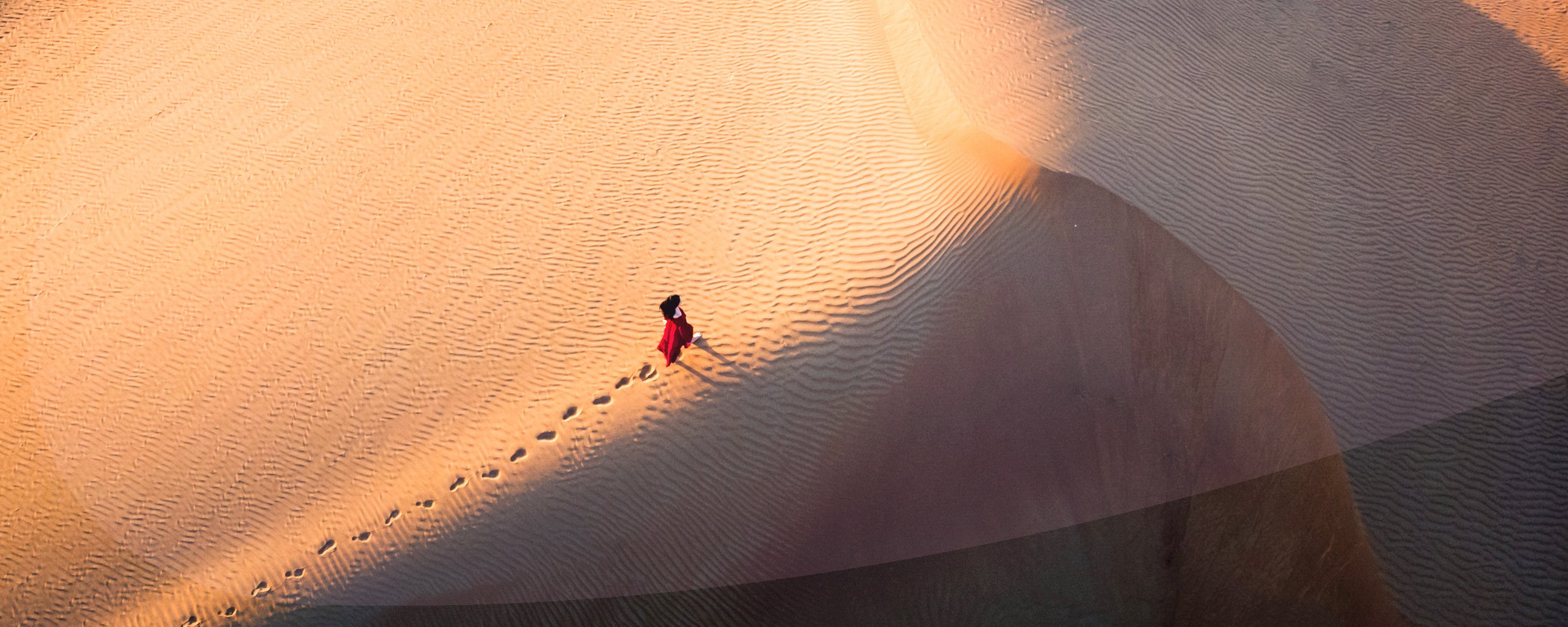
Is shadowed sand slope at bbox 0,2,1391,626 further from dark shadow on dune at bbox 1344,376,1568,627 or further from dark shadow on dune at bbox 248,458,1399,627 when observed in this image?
dark shadow on dune at bbox 1344,376,1568,627

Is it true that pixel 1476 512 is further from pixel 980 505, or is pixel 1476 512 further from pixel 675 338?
pixel 675 338

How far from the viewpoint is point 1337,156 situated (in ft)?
23.9

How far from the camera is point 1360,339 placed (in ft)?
20.7

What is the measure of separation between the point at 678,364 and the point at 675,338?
0.98ft

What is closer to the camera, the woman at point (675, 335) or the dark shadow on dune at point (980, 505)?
the dark shadow on dune at point (980, 505)

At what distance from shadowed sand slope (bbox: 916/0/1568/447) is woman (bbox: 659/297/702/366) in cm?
301

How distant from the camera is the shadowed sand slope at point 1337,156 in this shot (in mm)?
6320

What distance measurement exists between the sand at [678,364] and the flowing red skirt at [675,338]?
0.19 m

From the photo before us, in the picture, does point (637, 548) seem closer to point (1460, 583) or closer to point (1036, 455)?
point (1036, 455)

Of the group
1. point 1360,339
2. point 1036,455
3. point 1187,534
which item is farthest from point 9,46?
point 1360,339

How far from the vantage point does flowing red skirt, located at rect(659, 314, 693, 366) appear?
5.96 metres

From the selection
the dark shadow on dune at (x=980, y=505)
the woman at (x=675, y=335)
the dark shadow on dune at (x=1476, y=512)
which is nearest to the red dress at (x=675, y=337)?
the woman at (x=675, y=335)

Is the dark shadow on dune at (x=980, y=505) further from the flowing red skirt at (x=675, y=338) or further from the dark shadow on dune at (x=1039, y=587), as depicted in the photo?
the flowing red skirt at (x=675, y=338)

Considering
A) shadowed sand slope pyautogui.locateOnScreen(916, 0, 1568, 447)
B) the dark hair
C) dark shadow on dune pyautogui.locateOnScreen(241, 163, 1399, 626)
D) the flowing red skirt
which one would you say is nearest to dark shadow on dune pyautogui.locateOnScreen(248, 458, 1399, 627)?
dark shadow on dune pyautogui.locateOnScreen(241, 163, 1399, 626)
